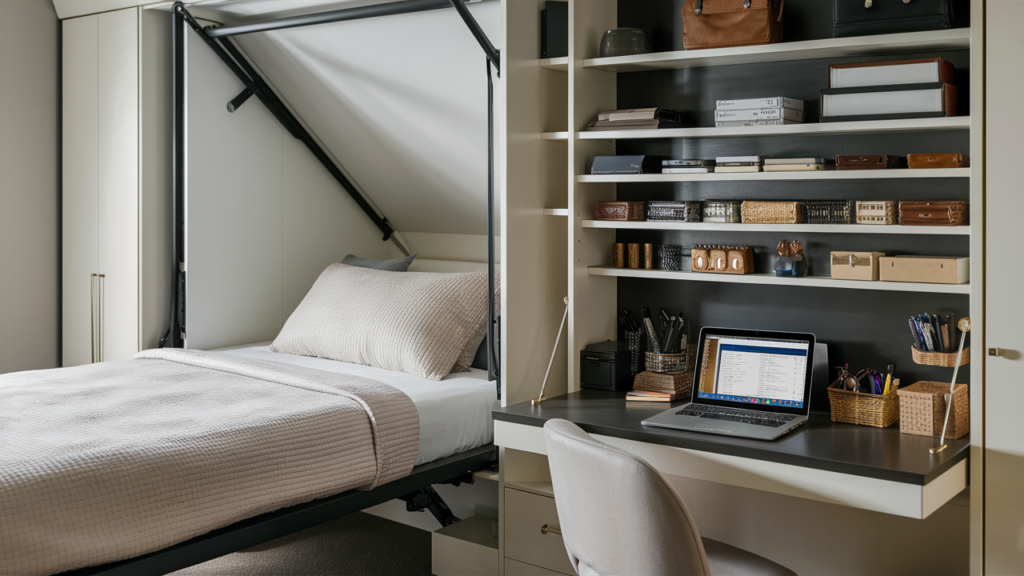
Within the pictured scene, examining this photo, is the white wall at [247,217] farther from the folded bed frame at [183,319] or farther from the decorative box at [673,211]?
the decorative box at [673,211]

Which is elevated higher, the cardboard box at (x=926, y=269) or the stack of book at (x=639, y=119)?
the stack of book at (x=639, y=119)

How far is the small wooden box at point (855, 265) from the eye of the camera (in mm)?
2232

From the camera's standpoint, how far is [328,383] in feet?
8.86

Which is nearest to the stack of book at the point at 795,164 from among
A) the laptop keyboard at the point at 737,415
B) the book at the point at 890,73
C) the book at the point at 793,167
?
the book at the point at 793,167

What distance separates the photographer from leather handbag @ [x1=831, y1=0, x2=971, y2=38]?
2.09 meters

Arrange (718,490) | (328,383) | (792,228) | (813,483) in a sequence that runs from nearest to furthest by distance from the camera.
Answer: (813,483), (792,228), (718,490), (328,383)

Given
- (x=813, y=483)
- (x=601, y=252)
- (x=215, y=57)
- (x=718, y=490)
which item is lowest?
(x=718, y=490)

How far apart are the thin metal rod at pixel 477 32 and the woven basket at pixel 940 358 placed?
1.50m

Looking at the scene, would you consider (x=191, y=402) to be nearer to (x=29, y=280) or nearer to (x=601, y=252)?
(x=601, y=252)

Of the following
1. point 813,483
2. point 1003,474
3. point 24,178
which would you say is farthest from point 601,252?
point 24,178

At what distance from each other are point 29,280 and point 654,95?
278 cm

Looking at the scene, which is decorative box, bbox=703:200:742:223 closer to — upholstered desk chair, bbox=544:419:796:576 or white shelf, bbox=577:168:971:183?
white shelf, bbox=577:168:971:183

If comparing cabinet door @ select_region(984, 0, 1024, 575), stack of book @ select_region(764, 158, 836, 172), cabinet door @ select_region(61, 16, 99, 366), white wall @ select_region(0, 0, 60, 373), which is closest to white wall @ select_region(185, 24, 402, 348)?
cabinet door @ select_region(61, 16, 99, 366)

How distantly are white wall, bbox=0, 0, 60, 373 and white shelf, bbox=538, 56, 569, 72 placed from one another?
92.0 inches
